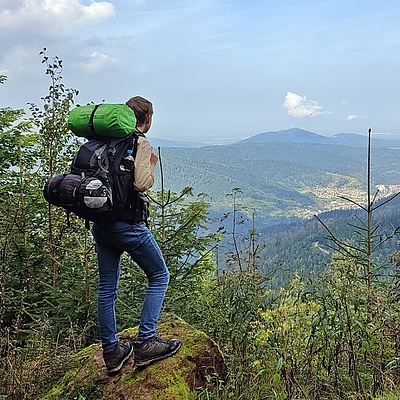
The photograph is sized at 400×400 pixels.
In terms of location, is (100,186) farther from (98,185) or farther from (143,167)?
(143,167)

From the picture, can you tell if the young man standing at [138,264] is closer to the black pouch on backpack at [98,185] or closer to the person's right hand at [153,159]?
the person's right hand at [153,159]

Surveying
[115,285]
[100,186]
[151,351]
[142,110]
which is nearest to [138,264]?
[115,285]

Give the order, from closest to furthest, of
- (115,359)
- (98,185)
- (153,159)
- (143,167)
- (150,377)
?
(98,185) < (143,167) < (153,159) < (150,377) < (115,359)

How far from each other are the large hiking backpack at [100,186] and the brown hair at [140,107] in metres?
0.16

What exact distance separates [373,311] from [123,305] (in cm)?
263

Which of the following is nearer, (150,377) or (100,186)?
(100,186)

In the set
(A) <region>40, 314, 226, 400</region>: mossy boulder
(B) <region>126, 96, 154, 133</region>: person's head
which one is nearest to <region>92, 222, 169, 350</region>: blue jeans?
(A) <region>40, 314, 226, 400</region>: mossy boulder

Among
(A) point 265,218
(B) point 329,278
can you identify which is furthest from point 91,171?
(A) point 265,218

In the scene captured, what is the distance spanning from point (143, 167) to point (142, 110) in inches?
20.3

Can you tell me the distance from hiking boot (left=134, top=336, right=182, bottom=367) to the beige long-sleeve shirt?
1273 mm

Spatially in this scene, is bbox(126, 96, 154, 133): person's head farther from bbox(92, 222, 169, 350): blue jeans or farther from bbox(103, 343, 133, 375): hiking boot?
bbox(103, 343, 133, 375): hiking boot

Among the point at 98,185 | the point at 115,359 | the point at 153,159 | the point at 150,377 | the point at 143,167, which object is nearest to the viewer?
the point at 98,185

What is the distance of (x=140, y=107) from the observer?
3.67m

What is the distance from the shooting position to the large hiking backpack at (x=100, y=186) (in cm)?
324
